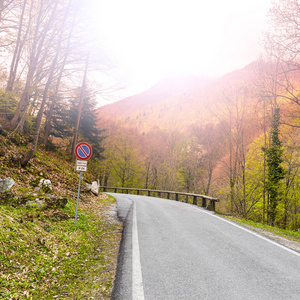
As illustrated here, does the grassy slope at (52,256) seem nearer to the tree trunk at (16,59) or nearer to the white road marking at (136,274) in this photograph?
the white road marking at (136,274)

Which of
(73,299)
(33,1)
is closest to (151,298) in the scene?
(73,299)

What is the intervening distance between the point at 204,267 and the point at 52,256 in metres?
2.91

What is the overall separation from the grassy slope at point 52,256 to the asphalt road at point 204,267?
0.39 metres

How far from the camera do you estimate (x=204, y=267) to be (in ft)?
11.8

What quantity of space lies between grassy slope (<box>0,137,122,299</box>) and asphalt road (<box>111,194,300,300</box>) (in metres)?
0.39

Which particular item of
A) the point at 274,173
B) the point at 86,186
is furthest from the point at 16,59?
the point at 274,173

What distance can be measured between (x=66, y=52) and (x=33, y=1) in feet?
7.47

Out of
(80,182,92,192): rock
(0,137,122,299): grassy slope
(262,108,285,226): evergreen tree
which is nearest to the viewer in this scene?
(0,137,122,299): grassy slope

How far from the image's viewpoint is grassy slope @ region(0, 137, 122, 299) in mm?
2929

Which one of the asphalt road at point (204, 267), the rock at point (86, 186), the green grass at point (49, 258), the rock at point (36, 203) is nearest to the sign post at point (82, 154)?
the rock at point (36, 203)

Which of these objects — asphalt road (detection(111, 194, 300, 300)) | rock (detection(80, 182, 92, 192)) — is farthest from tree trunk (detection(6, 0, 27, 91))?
asphalt road (detection(111, 194, 300, 300))

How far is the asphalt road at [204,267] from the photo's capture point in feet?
9.21

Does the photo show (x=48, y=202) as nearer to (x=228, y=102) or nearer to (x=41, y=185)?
(x=41, y=185)

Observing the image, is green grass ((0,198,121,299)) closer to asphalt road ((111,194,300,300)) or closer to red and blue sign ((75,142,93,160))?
asphalt road ((111,194,300,300))
